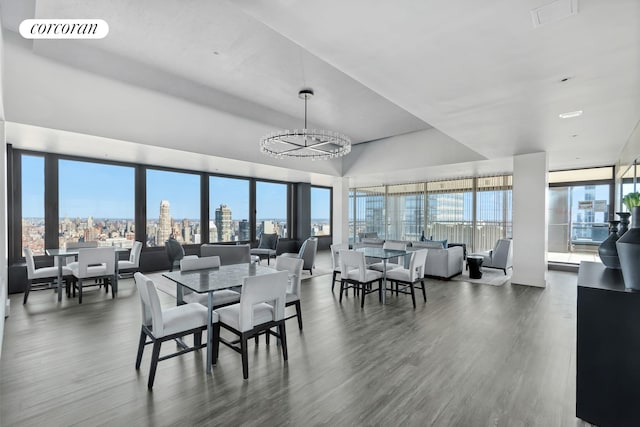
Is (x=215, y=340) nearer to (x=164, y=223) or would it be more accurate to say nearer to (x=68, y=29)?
(x=68, y=29)

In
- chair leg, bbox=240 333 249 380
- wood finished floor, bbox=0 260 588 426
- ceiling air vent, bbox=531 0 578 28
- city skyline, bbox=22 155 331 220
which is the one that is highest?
ceiling air vent, bbox=531 0 578 28

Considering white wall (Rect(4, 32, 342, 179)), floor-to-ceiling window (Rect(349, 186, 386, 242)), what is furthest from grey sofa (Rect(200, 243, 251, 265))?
floor-to-ceiling window (Rect(349, 186, 386, 242))

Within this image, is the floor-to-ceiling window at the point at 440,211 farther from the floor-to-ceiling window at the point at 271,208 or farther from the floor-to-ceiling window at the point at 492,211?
the floor-to-ceiling window at the point at 271,208

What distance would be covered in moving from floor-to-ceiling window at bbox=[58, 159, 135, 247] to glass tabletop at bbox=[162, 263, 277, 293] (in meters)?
4.92

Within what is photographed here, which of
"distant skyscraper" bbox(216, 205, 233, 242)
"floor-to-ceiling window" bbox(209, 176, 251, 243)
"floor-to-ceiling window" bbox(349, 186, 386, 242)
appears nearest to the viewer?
"floor-to-ceiling window" bbox(209, 176, 251, 243)

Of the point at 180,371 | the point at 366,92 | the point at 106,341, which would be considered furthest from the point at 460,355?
the point at 366,92

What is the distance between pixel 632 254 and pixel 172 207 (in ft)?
27.9

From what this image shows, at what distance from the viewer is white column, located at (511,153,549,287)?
5.91 meters

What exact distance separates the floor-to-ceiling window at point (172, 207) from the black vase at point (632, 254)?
8.40m

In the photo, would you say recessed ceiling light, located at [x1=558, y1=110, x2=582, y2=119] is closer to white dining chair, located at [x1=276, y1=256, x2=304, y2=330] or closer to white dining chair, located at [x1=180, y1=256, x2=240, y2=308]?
white dining chair, located at [x1=276, y1=256, x2=304, y2=330]

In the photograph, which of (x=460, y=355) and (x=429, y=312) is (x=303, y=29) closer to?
(x=460, y=355)

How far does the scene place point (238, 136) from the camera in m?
6.16

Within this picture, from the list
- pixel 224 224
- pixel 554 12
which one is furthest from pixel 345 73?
pixel 224 224

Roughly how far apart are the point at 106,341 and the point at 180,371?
50.8 inches
